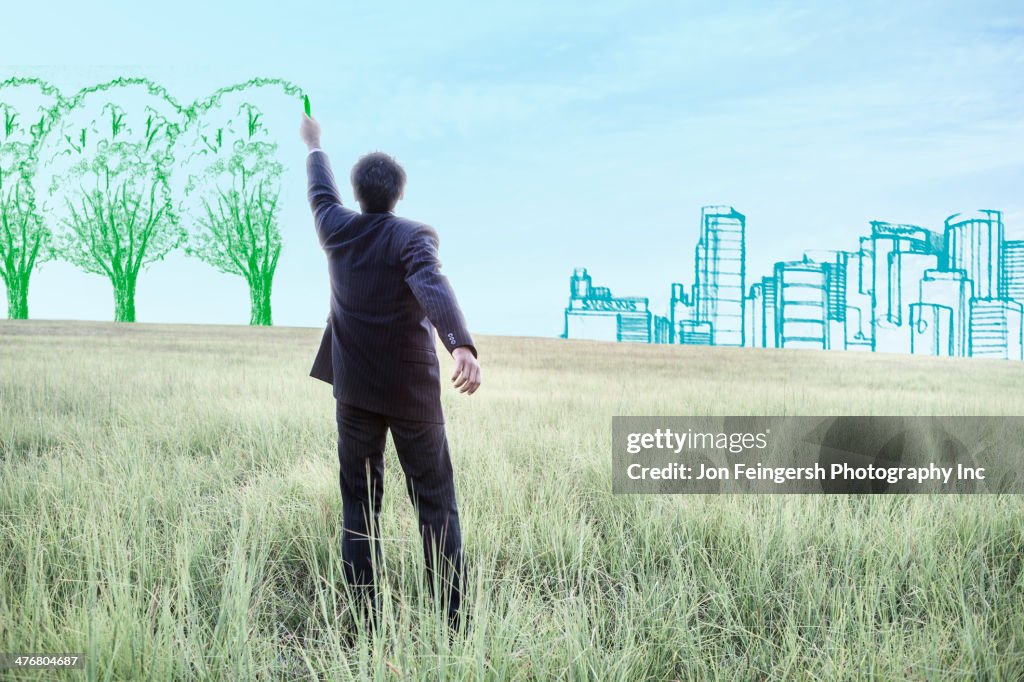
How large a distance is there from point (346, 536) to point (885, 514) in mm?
3096

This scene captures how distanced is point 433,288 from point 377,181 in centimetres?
62

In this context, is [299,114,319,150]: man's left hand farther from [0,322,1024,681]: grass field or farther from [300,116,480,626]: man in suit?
[0,322,1024,681]: grass field

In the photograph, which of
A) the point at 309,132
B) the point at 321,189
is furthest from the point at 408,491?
the point at 309,132

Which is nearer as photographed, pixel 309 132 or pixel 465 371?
pixel 465 371

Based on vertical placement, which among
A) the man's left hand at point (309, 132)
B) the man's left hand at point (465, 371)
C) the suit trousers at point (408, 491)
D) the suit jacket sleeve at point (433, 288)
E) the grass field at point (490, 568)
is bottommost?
the grass field at point (490, 568)

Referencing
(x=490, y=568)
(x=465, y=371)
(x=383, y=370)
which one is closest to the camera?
(x=465, y=371)

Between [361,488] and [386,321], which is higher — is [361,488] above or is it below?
below

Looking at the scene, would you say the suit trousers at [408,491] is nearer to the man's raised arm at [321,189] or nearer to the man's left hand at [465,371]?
the man's left hand at [465,371]

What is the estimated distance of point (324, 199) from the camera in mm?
2963

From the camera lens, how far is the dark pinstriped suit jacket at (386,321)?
2580 millimetres
